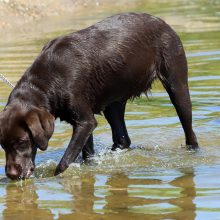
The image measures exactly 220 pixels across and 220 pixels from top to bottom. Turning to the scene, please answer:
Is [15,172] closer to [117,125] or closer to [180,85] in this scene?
[117,125]

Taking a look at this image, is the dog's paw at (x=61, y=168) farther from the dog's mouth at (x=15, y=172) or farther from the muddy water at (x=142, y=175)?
the dog's mouth at (x=15, y=172)

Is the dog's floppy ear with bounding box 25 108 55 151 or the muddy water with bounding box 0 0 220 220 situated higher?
the dog's floppy ear with bounding box 25 108 55 151

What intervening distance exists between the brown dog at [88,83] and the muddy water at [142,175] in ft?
0.97

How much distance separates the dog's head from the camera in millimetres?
8102

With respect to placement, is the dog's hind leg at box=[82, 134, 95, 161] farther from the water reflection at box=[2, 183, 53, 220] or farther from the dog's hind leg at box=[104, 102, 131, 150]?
the water reflection at box=[2, 183, 53, 220]

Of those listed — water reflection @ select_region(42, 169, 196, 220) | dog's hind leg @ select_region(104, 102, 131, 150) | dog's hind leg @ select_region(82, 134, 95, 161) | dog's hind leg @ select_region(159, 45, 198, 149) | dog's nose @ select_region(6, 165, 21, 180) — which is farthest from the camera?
dog's hind leg @ select_region(104, 102, 131, 150)

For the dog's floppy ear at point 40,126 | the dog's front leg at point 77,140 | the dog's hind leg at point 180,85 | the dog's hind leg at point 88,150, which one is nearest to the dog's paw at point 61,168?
the dog's front leg at point 77,140

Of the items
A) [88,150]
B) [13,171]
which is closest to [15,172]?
[13,171]

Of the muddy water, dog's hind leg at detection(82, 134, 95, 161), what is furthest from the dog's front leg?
dog's hind leg at detection(82, 134, 95, 161)

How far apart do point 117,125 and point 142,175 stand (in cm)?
159

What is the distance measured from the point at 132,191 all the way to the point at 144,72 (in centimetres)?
196

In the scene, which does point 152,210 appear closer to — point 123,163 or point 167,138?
point 123,163

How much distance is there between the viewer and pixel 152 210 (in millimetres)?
7016

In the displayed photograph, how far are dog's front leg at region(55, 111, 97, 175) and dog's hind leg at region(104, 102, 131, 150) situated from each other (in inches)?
44.9
